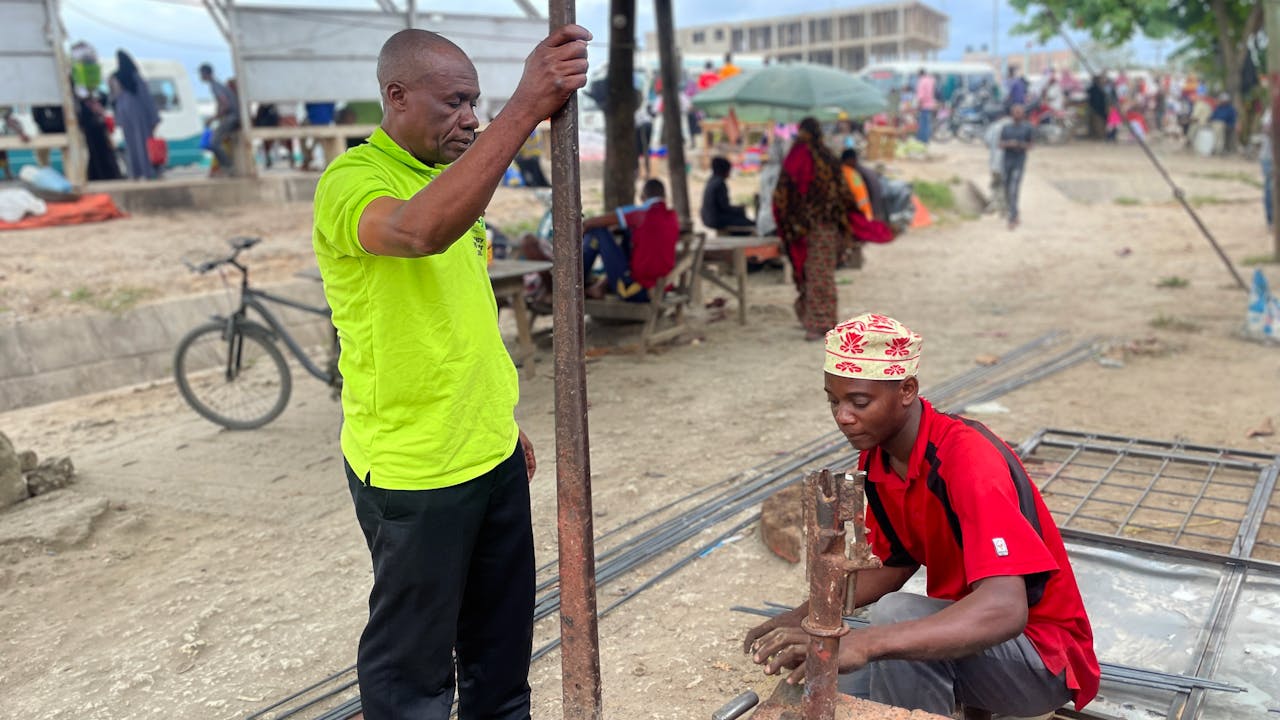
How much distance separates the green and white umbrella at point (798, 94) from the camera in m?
11.0

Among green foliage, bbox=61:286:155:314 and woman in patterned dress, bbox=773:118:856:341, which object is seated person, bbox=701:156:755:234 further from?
green foliage, bbox=61:286:155:314

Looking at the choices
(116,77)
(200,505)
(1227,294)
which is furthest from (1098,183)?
(200,505)

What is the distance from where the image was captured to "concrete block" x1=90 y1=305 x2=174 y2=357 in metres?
7.79

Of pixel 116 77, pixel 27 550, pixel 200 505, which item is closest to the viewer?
pixel 27 550

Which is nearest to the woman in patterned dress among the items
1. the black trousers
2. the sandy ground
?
the sandy ground

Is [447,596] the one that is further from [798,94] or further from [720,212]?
[798,94]

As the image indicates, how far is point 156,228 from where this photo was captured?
33.7 ft

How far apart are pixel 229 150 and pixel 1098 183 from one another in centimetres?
1522

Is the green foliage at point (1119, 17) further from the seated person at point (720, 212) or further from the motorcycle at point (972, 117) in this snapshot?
the seated person at point (720, 212)

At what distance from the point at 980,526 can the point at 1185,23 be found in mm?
24455

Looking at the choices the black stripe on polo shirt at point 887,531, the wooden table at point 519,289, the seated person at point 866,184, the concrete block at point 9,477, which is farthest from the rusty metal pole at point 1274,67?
the concrete block at point 9,477

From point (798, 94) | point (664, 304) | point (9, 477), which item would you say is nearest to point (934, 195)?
point (798, 94)

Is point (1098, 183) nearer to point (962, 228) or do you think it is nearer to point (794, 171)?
point (962, 228)

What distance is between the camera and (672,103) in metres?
10.2
